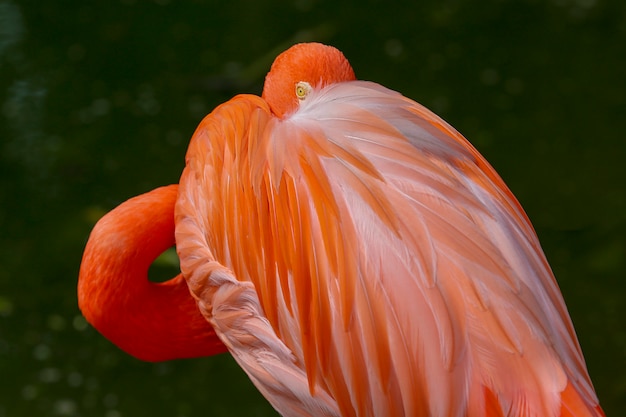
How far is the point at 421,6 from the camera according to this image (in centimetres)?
376

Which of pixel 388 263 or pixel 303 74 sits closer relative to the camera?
pixel 388 263

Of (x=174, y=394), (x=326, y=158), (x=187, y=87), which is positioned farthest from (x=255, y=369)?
(x=187, y=87)

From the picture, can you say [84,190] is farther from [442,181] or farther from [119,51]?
[442,181]

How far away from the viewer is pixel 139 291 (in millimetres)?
1919

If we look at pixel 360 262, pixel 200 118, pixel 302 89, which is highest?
pixel 302 89

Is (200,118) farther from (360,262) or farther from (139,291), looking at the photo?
(360,262)

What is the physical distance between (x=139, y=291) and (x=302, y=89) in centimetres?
59

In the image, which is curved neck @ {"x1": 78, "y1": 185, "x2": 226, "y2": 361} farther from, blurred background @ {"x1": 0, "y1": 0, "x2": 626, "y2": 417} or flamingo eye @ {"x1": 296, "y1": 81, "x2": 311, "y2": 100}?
blurred background @ {"x1": 0, "y1": 0, "x2": 626, "y2": 417}

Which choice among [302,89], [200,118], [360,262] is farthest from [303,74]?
[200,118]

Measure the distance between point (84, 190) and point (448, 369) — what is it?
6.76 feet

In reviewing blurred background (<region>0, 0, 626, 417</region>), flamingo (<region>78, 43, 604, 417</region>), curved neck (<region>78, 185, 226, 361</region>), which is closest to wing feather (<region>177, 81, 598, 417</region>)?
flamingo (<region>78, 43, 604, 417</region>)

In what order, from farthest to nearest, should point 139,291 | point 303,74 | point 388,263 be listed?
point 139,291
point 303,74
point 388,263

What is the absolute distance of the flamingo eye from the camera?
1.80 metres

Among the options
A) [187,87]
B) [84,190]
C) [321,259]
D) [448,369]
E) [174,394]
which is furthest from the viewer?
[187,87]
